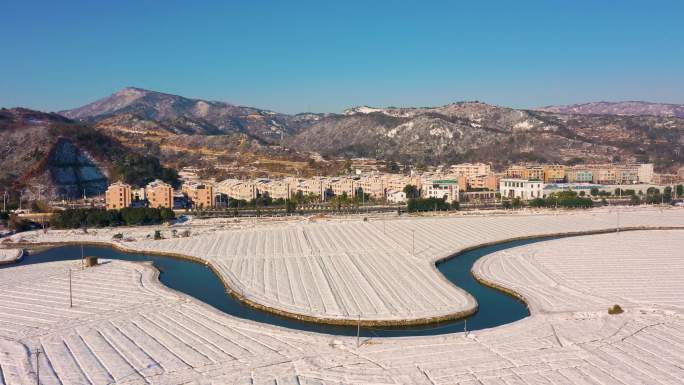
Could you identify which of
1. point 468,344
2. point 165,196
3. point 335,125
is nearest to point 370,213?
point 165,196

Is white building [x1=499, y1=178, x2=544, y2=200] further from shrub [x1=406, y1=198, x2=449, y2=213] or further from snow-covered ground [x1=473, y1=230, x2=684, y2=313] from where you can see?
snow-covered ground [x1=473, y1=230, x2=684, y2=313]

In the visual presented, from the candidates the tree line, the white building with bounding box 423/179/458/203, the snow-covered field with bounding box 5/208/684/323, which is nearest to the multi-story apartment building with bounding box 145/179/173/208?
the tree line

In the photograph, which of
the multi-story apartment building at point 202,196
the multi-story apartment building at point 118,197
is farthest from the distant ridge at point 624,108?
the multi-story apartment building at point 118,197

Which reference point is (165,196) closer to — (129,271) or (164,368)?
(129,271)

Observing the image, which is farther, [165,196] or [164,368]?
[165,196]

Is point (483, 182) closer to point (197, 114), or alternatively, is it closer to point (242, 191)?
point (242, 191)

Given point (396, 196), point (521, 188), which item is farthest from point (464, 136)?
point (396, 196)
